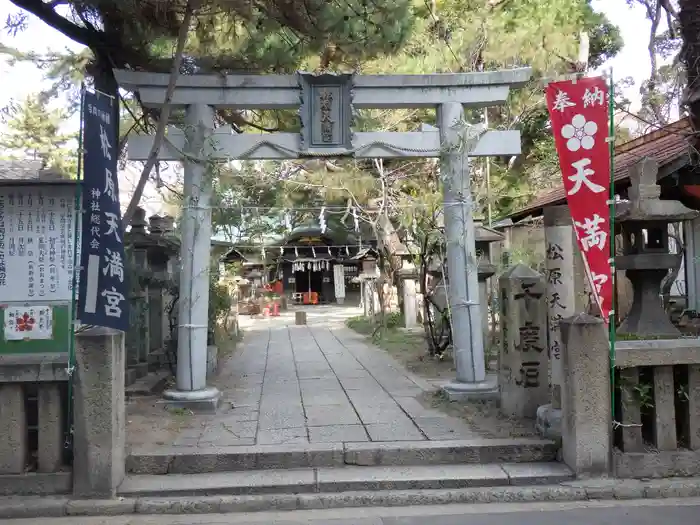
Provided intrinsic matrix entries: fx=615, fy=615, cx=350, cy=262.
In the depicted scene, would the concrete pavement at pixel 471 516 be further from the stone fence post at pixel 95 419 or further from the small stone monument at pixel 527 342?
the small stone monument at pixel 527 342

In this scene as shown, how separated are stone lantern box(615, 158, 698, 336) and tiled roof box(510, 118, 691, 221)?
74.1 inches

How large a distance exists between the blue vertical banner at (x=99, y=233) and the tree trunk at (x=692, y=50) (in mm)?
5633

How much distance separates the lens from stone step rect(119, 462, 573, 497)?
17.2 ft

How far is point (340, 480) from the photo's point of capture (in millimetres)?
5332

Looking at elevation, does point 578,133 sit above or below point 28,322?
above

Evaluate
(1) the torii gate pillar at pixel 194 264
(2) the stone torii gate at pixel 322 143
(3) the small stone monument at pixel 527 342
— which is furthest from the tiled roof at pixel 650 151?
(1) the torii gate pillar at pixel 194 264

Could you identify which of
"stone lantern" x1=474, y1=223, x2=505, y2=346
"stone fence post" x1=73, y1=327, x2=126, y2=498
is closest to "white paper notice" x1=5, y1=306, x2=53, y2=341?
"stone fence post" x1=73, y1=327, x2=126, y2=498

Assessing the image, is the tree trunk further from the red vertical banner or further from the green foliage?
the green foliage

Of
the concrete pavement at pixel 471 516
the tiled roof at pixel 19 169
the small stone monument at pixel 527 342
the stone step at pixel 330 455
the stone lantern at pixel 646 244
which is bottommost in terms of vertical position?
the concrete pavement at pixel 471 516

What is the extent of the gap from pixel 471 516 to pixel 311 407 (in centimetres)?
312

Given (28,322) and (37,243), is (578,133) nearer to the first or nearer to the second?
(37,243)

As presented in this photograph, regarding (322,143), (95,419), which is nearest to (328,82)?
(322,143)

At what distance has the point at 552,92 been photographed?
5.64 metres

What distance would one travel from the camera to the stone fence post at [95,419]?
16.9 ft
